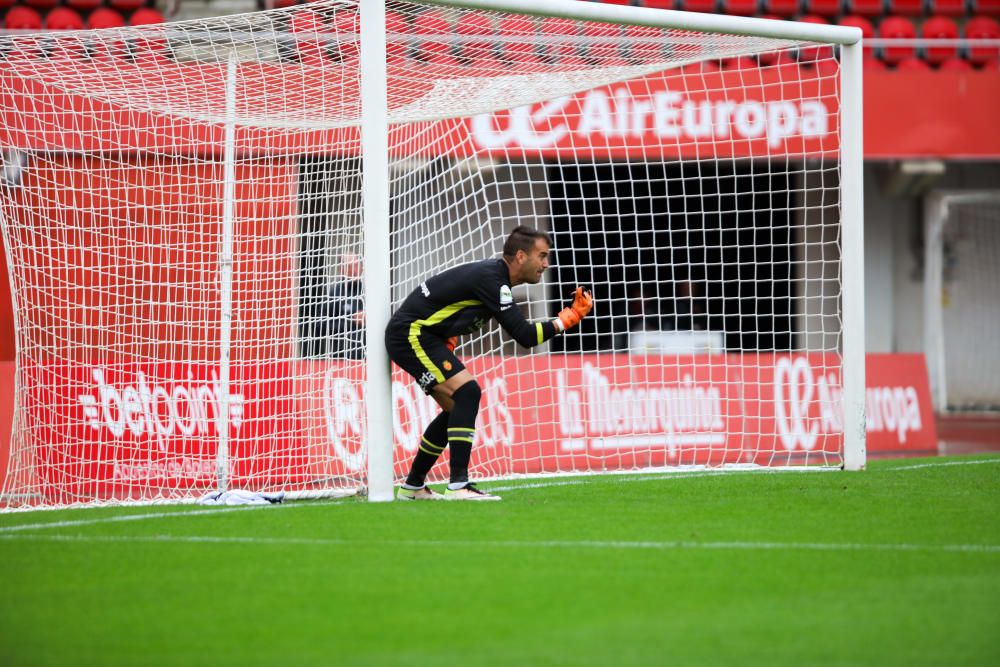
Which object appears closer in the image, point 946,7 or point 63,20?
point 63,20

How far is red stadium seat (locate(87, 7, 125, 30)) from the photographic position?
1497cm

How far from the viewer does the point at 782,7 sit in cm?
1638

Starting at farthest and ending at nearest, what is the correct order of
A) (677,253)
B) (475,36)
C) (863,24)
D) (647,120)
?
1. (863,24)
2. (677,253)
3. (647,120)
4. (475,36)

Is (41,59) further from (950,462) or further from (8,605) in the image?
(950,462)

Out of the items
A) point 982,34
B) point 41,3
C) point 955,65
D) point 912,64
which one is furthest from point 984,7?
point 41,3

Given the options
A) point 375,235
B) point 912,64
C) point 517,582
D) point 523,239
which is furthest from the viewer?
point 912,64

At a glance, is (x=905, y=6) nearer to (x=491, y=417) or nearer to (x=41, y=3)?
(x=491, y=417)

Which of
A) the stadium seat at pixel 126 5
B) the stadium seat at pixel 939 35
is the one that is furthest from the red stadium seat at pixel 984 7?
the stadium seat at pixel 126 5

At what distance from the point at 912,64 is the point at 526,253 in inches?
383

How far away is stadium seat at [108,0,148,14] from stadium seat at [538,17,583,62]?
8.05 meters

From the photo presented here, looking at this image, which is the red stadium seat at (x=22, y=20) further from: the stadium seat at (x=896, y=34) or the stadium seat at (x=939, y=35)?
the stadium seat at (x=939, y=35)

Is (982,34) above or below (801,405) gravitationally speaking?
above

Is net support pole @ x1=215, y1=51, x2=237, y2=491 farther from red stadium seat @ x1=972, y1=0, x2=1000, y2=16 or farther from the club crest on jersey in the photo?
red stadium seat @ x1=972, y1=0, x2=1000, y2=16

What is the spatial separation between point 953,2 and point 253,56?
11.6 m
